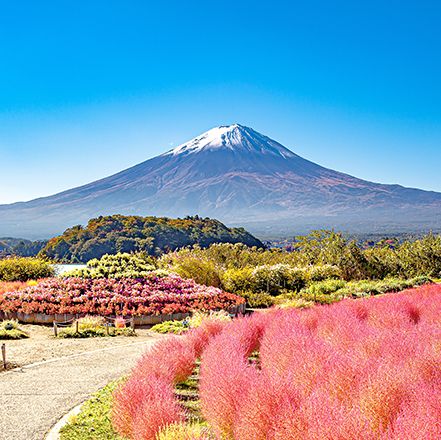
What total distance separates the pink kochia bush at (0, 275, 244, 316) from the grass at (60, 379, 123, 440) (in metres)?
8.31

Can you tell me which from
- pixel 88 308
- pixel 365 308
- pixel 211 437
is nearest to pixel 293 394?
pixel 211 437

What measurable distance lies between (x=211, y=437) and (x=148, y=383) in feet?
3.18

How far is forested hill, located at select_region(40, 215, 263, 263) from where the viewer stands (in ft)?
146

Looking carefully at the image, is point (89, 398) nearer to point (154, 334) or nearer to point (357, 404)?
point (357, 404)

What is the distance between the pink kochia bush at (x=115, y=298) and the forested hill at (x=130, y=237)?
2360 cm

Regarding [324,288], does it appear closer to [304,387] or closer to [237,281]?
[237,281]

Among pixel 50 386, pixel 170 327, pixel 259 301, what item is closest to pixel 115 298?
pixel 170 327

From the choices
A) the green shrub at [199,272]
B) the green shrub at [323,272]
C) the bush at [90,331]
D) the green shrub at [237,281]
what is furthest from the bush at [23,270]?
the green shrub at [323,272]

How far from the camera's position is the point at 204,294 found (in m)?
17.1

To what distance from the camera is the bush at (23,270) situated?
70.2ft

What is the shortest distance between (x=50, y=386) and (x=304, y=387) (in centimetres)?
417

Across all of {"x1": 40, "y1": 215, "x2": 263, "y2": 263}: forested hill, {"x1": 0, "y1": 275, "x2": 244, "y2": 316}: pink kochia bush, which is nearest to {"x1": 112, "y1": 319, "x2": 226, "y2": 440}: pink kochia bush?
{"x1": 0, "y1": 275, "x2": 244, "y2": 316}: pink kochia bush

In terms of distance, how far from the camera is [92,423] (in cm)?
604

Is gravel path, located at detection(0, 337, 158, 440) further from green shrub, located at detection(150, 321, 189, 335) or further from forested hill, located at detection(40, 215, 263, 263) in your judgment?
forested hill, located at detection(40, 215, 263, 263)
